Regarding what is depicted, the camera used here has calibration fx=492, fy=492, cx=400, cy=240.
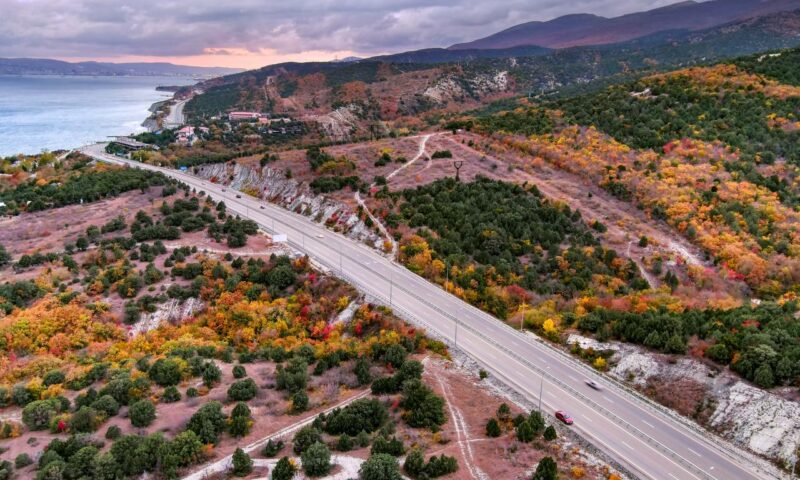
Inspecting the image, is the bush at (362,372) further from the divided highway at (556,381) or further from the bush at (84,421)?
the bush at (84,421)

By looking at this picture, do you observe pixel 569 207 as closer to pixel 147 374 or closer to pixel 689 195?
pixel 689 195

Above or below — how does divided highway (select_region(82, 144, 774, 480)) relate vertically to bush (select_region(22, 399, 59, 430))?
below

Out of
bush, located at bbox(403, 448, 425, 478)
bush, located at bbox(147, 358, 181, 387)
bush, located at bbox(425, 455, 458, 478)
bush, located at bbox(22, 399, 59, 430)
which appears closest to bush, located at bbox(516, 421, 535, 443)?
bush, located at bbox(425, 455, 458, 478)

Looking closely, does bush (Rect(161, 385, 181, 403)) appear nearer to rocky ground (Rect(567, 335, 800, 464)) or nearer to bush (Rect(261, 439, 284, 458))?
bush (Rect(261, 439, 284, 458))

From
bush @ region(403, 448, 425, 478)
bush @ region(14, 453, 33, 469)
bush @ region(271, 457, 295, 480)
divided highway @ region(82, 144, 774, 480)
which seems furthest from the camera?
divided highway @ region(82, 144, 774, 480)

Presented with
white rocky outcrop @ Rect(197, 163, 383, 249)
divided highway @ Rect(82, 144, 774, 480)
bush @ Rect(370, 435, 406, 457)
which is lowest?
divided highway @ Rect(82, 144, 774, 480)

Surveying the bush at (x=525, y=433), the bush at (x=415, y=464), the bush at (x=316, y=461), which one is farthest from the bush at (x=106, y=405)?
the bush at (x=525, y=433)

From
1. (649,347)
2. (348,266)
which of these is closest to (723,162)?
(649,347)
